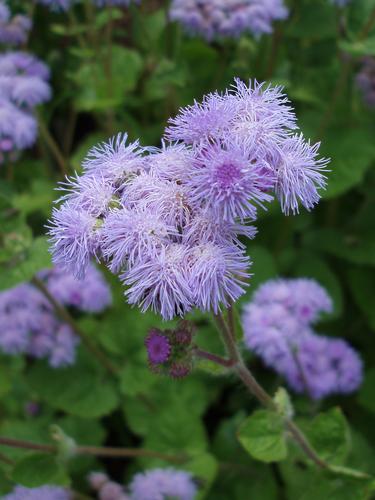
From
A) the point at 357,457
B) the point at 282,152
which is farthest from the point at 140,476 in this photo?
the point at 282,152

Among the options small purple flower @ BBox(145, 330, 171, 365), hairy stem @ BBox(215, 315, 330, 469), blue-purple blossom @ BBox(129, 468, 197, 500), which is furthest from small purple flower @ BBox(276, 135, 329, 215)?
blue-purple blossom @ BBox(129, 468, 197, 500)

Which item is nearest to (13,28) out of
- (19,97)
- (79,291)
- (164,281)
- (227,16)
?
(19,97)

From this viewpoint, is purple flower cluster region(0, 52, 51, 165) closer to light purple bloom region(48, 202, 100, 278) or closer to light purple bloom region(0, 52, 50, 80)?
light purple bloom region(0, 52, 50, 80)

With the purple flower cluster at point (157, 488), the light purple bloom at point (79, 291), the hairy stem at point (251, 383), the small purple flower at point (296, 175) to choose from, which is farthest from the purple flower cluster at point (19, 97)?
the small purple flower at point (296, 175)

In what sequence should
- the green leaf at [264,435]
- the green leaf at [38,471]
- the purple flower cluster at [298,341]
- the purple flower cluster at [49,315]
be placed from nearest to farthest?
the green leaf at [264,435] < the green leaf at [38,471] < the purple flower cluster at [298,341] < the purple flower cluster at [49,315]

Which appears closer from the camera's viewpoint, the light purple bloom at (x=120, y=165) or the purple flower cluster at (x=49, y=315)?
the light purple bloom at (x=120, y=165)

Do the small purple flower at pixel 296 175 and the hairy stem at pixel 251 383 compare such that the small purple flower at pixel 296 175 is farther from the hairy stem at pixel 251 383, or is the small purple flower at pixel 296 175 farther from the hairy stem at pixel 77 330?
the hairy stem at pixel 77 330

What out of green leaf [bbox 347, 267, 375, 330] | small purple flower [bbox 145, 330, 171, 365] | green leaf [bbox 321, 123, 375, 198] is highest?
green leaf [bbox 321, 123, 375, 198]

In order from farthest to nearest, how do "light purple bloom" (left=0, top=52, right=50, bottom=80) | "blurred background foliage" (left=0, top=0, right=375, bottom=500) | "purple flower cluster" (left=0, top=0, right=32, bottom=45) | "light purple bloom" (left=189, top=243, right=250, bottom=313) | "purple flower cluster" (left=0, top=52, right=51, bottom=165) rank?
1. "purple flower cluster" (left=0, top=0, right=32, bottom=45)
2. "light purple bloom" (left=0, top=52, right=50, bottom=80)
3. "purple flower cluster" (left=0, top=52, right=51, bottom=165)
4. "blurred background foliage" (left=0, top=0, right=375, bottom=500)
5. "light purple bloom" (left=189, top=243, right=250, bottom=313)
